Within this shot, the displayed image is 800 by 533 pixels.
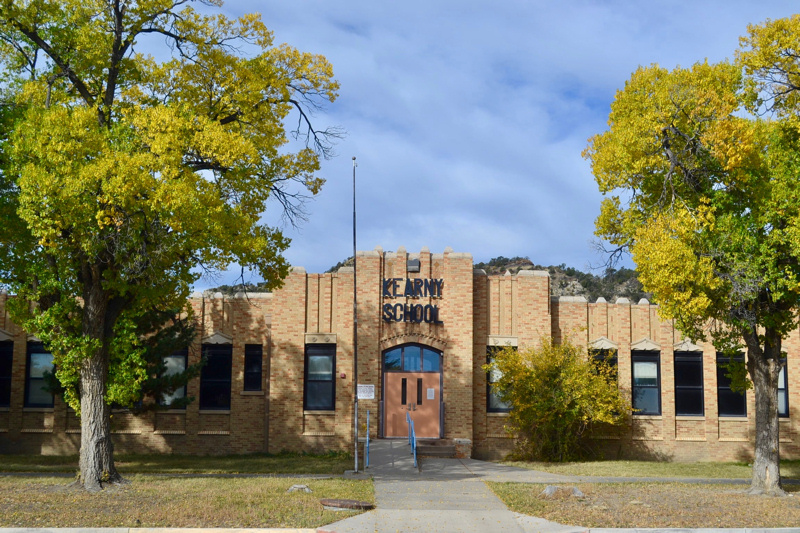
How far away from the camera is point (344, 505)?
551 inches

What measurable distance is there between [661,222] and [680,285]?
134 centimetres

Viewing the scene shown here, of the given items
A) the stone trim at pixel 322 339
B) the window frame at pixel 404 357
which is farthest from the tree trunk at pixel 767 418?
the stone trim at pixel 322 339

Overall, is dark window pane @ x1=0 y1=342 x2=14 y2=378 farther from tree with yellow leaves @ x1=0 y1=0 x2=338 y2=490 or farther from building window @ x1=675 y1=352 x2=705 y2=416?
building window @ x1=675 y1=352 x2=705 y2=416

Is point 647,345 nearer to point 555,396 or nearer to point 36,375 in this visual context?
point 555,396

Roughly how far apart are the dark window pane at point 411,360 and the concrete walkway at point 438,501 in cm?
364

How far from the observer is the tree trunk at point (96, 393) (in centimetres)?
1609

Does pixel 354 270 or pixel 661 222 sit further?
pixel 354 270

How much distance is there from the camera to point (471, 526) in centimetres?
1292

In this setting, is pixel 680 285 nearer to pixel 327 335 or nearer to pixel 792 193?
pixel 792 193

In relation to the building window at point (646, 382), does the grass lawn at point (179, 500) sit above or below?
below

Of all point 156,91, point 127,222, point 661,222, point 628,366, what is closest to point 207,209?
point 127,222

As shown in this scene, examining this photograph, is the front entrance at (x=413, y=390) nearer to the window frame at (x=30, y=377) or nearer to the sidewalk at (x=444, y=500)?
the sidewalk at (x=444, y=500)

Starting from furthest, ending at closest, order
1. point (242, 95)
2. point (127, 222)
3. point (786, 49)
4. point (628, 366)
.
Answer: point (628, 366) → point (242, 95) → point (786, 49) → point (127, 222)

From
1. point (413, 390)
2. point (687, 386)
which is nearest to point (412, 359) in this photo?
point (413, 390)
